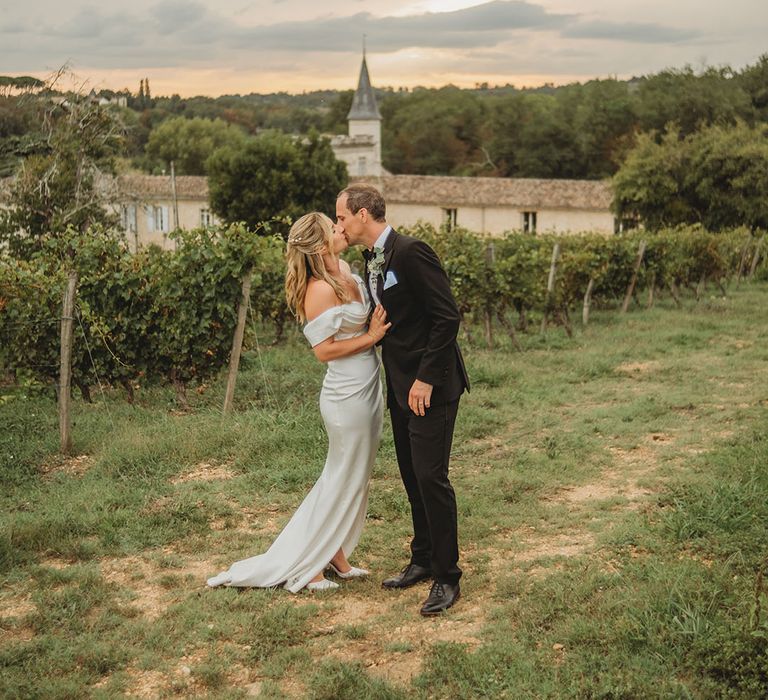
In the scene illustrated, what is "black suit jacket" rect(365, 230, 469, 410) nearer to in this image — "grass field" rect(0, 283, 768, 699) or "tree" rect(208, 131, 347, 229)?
"grass field" rect(0, 283, 768, 699)

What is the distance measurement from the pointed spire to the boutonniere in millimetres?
66862

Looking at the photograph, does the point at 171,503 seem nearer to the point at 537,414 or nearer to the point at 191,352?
the point at 191,352

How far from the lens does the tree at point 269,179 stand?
47.0 m

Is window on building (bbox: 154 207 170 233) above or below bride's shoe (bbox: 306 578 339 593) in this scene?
above

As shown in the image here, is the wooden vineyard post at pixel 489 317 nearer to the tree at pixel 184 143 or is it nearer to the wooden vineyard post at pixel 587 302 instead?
the wooden vineyard post at pixel 587 302

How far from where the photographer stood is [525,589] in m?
4.63

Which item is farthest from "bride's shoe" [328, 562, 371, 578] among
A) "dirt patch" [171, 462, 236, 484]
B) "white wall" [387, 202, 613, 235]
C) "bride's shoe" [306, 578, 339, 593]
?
"white wall" [387, 202, 613, 235]

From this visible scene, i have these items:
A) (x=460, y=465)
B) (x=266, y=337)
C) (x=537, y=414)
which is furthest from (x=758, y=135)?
(x=460, y=465)

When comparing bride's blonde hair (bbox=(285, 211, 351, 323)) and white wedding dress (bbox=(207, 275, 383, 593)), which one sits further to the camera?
white wedding dress (bbox=(207, 275, 383, 593))

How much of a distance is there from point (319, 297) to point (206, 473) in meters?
2.82

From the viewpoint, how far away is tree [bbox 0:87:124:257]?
102ft

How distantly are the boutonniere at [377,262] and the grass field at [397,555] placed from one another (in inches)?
65.7

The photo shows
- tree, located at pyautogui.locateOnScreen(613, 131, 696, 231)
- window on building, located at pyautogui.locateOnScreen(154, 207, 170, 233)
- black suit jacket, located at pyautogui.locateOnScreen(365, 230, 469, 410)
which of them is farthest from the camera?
window on building, located at pyautogui.locateOnScreen(154, 207, 170, 233)

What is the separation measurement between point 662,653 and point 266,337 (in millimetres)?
11118
